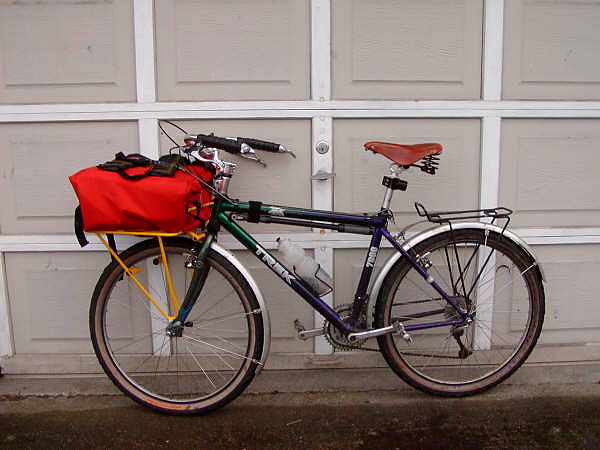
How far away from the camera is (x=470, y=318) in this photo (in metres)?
2.32

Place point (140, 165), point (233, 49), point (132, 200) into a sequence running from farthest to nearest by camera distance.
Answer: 1. point (233, 49)
2. point (140, 165)
3. point (132, 200)

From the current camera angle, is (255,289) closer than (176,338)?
Yes

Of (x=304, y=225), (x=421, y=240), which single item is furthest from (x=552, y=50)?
(x=304, y=225)

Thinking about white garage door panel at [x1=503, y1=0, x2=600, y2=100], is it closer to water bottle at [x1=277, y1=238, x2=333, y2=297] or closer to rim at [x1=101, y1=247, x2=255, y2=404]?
water bottle at [x1=277, y1=238, x2=333, y2=297]

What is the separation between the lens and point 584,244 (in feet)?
8.79

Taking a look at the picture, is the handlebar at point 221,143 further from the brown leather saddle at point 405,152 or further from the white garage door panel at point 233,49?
the brown leather saddle at point 405,152

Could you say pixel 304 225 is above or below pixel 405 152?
below

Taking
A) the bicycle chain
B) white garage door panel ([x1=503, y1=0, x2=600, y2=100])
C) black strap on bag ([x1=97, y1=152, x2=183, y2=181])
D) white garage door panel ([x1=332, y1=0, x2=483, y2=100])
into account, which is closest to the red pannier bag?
black strap on bag ([x1=97, y1=152, x2=183, y2=181])

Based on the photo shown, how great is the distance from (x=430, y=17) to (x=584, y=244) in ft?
5.13

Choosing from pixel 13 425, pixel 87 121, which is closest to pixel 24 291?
pixel 13 425

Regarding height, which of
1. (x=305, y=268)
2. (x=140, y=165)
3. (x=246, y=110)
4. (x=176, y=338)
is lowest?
(x=176, y=338)

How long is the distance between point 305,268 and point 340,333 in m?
0.40

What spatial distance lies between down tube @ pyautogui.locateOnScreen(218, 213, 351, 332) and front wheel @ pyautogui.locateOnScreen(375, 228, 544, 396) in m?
0.22

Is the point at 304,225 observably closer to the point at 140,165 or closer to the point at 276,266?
the point at 276,266
